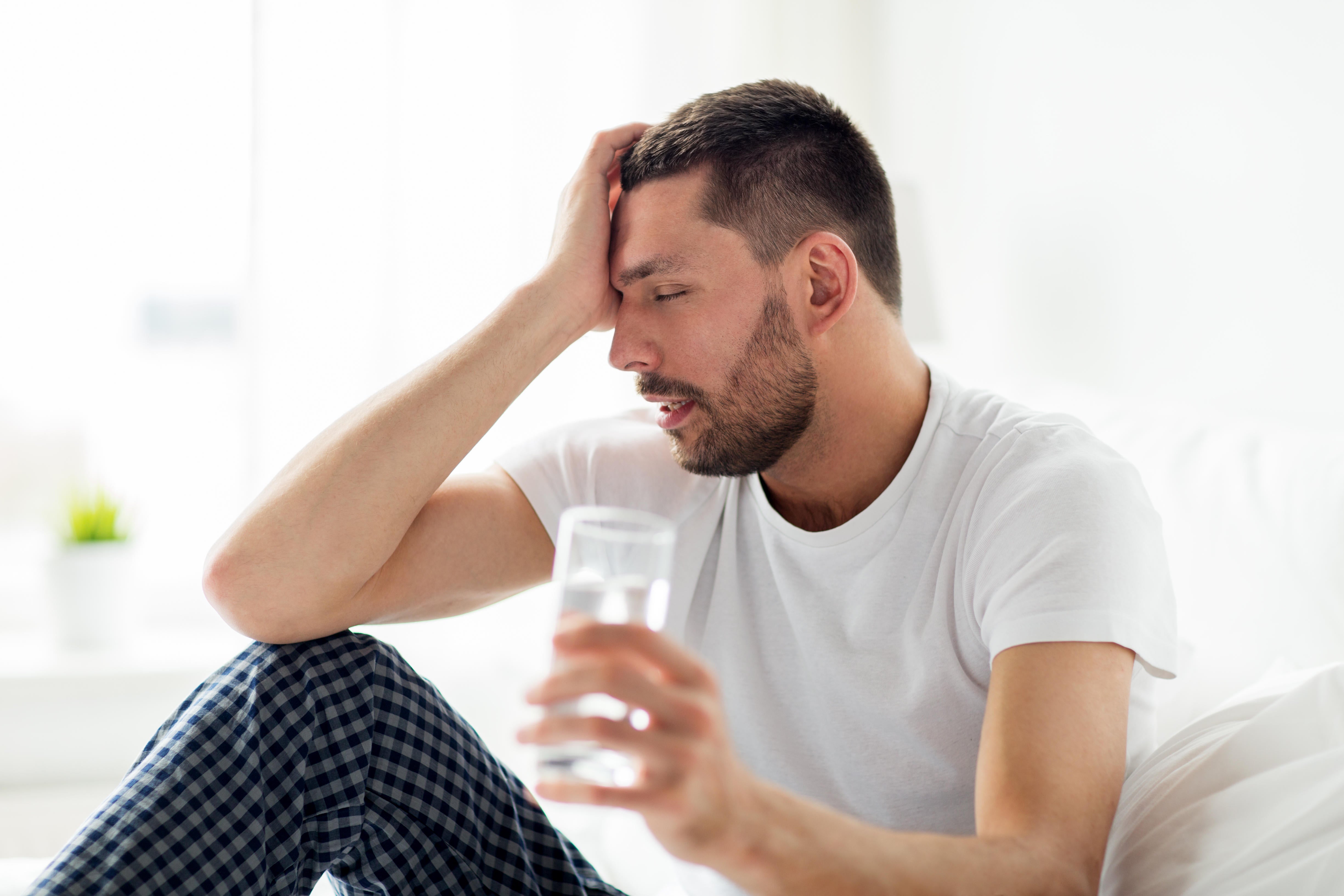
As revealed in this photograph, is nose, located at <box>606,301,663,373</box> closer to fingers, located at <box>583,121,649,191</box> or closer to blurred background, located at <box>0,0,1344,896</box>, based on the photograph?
fingers, located at <box>583,121,649,191</box>

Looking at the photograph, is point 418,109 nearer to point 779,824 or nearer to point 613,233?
point 613,233

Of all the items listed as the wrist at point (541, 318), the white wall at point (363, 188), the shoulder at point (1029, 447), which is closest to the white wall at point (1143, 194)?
→ the white wall at point (363, 188)

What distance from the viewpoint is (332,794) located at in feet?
3.63

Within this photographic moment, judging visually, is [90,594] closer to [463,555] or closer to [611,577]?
[463,555]

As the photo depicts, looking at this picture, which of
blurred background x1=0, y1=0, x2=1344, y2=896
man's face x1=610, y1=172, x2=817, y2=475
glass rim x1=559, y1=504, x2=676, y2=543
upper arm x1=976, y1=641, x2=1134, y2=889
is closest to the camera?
glass rim x1=559, y1=504, x2=676, y2=543

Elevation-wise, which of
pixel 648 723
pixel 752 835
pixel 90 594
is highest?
pixel 648 723

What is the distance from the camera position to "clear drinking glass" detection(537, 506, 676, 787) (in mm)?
594

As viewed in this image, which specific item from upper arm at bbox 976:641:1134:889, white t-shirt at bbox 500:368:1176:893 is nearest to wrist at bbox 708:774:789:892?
upper arm at bbox 976:641:1134:889

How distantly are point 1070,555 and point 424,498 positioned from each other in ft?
2.36

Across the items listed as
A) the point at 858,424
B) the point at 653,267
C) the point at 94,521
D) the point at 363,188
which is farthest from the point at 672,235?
the point at 94,521

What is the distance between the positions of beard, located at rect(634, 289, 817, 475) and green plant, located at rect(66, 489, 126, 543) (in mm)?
1657

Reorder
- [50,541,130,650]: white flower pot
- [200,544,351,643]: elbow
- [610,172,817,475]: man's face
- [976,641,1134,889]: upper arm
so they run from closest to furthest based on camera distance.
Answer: [976,641,1134,889]: upper arm → [200,544,351,643]: elbow → [610,172,817,475]: man's face → [50,541,130,650]: white flower pot

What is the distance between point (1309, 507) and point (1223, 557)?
119 mm

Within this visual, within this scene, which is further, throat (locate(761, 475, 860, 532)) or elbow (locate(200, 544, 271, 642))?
throat (locate(761, 475, 860, 532))
